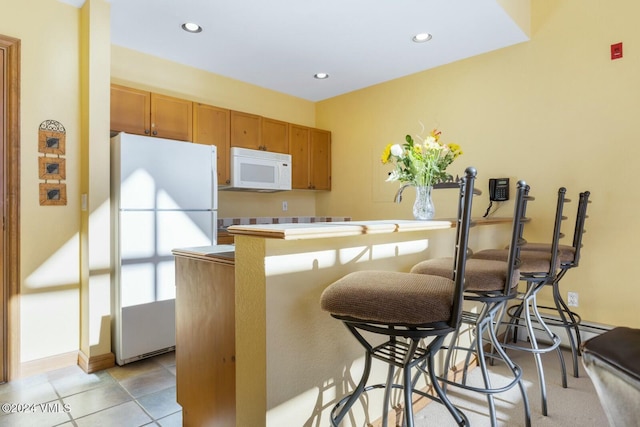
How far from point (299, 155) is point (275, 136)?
393mm

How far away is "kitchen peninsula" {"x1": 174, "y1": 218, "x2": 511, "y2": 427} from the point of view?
122cm

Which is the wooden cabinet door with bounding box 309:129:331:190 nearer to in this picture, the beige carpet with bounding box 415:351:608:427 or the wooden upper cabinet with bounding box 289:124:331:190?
the wooden upper cabinet with bounding box 289:124:331:190

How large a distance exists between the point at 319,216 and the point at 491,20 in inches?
112

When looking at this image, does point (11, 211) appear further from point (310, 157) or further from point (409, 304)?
point (310, 157)

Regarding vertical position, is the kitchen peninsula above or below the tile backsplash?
below

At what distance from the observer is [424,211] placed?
2.20m

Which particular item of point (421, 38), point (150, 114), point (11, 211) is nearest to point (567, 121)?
point (421, 38)

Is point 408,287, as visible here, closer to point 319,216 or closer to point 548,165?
point 548,165

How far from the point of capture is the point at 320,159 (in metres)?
4.60

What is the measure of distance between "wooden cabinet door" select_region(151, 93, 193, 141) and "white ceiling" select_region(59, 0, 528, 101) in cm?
48

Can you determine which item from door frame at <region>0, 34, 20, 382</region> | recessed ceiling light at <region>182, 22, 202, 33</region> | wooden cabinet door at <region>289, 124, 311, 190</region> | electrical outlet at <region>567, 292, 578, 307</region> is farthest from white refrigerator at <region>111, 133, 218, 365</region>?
electrical outlet at <region>567, 292, 578, 307</region>

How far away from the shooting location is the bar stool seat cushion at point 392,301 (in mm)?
1030

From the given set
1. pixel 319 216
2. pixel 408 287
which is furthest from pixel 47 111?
pixel 319 216

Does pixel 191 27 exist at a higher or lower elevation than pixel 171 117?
higher
